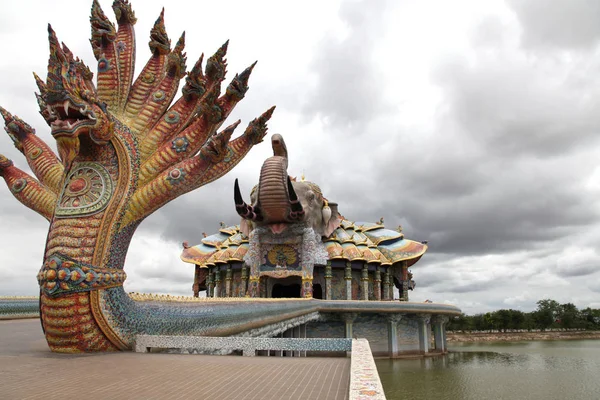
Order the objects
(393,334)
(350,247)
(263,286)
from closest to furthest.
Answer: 1. (393,334)
2. (263,286)
3. (350,247)

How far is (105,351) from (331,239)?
19.1m

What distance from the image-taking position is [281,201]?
21766 mm

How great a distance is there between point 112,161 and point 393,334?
18188 mm

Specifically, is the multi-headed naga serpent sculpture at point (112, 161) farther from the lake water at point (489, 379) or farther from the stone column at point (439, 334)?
the stone column at point (439, 334)

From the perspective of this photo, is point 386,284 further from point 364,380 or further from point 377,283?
point 364,380

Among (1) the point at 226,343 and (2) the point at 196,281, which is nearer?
(1) the point at 226,343

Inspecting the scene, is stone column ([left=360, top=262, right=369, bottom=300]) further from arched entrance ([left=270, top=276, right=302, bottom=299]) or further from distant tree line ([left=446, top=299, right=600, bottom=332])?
distant tree line ([left=446, top=299, right=600, bottom=332])

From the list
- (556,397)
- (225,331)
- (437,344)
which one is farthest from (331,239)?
(225,331)

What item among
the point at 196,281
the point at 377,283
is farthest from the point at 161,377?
the point at 196,281

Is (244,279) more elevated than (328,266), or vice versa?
(328,266)

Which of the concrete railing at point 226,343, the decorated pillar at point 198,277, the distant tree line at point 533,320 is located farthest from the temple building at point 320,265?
the distant tree line at point 533,320

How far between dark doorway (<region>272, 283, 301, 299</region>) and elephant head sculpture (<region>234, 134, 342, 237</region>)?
5.20m

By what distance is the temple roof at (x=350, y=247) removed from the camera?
1003 inches

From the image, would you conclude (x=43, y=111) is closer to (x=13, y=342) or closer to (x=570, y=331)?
(x=13, y=342)
